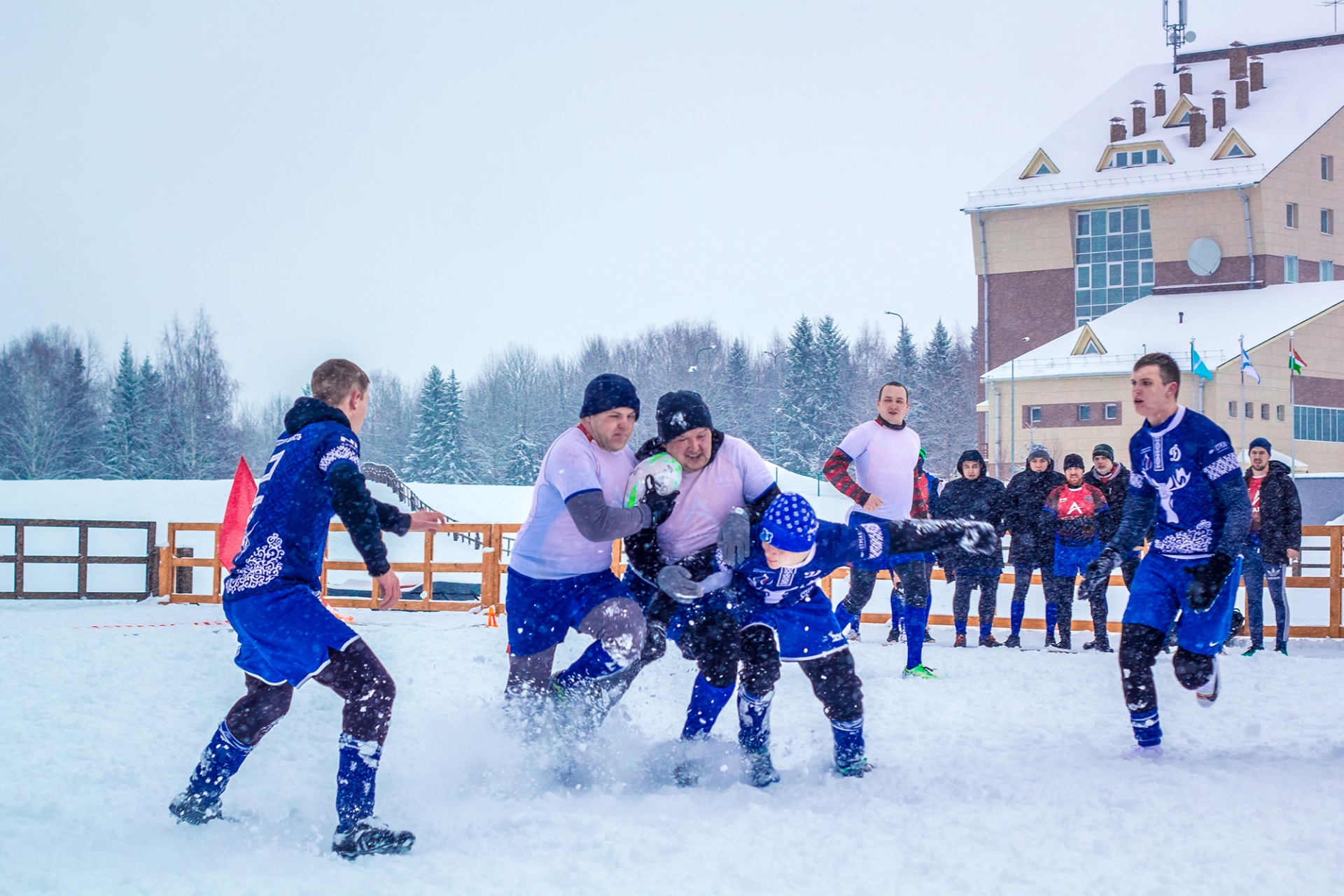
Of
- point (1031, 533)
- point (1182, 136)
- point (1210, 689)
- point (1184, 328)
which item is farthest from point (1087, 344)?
point (1210, 689)

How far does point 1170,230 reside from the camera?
41656 millimetres

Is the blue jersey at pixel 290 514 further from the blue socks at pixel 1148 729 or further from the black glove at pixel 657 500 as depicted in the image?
the blue socks at pixel 1148 729

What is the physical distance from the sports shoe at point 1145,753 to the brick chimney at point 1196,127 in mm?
44502

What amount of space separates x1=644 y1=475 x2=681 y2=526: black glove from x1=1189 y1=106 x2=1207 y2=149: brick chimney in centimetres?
4531

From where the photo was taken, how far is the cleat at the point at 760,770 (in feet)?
13.1

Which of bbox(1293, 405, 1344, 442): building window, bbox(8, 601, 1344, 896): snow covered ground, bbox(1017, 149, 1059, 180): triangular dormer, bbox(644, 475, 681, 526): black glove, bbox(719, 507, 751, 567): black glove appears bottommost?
bbox(8, 601, 1344, 896): snow covered ground

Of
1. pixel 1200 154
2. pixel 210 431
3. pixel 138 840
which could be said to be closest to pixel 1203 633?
pixel 138 840

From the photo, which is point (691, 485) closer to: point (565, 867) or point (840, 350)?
point (565, 867)

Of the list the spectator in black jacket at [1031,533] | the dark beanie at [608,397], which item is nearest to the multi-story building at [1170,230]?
the spectator in black jacket at [1031,533]

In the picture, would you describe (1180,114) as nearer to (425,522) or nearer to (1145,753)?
(1145,753)

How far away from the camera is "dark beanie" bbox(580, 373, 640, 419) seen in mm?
4145

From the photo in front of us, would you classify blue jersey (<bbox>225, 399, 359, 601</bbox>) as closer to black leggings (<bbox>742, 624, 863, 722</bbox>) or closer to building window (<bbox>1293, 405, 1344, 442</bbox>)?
black leggings (<bbox>742, 624, 863, 722</bbox>)

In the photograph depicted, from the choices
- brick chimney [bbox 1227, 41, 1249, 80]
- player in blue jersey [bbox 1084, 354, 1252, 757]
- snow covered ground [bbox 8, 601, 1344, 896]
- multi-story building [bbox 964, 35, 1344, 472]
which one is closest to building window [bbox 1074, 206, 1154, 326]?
multi-story building [bbox 964, 35, 1344, 472]

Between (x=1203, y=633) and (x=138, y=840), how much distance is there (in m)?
4.07
